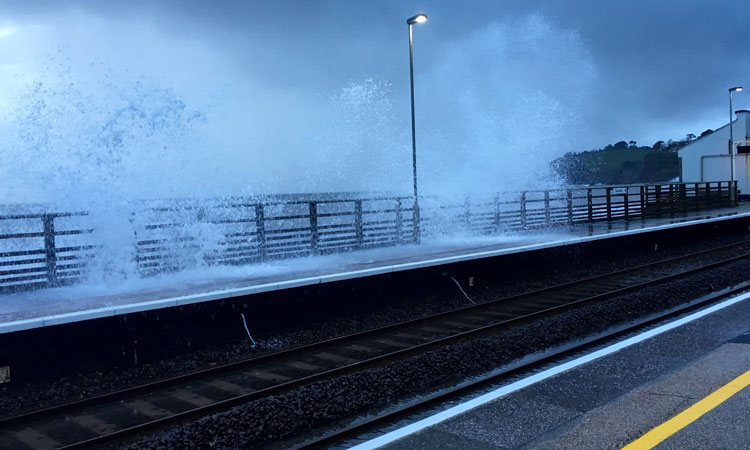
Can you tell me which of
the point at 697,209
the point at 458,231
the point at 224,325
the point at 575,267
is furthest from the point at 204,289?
the point at 697,209

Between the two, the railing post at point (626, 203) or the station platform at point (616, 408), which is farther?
the railing post at point (626, 203)

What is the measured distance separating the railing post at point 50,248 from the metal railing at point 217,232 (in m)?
0.02

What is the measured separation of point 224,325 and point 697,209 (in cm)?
2919

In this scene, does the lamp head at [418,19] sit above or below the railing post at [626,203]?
above

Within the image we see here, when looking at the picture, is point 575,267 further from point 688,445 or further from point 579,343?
point 688,445

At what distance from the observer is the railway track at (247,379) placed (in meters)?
5.55

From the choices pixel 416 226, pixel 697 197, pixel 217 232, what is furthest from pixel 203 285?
pixel 697 197

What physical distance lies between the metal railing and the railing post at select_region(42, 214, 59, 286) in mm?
16

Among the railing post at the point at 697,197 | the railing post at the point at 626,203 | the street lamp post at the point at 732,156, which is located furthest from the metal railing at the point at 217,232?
the street lamp post at the point at 732,156

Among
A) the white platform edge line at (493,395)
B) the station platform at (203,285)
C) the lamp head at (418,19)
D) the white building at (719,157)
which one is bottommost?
the white platform edge line at (493,395)

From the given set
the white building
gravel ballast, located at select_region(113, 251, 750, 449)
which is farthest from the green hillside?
gravel ballast, located at select_region(113, 251, 750, 449)

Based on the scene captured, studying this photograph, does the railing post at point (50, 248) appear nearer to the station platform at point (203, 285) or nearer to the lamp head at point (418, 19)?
the station platform at point (203, 285)

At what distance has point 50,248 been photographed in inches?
395

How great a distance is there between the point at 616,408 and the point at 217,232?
31.1 feet
